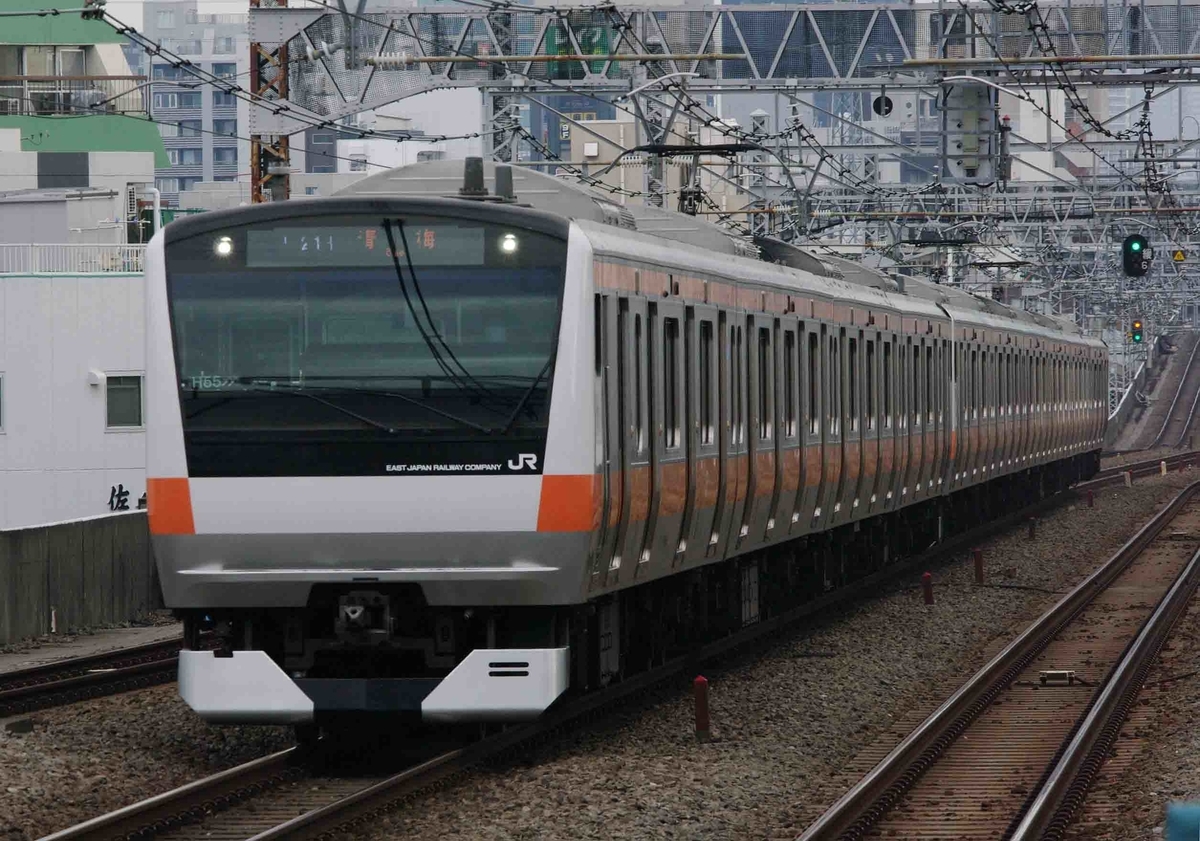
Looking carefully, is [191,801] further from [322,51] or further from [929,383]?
[929,383]

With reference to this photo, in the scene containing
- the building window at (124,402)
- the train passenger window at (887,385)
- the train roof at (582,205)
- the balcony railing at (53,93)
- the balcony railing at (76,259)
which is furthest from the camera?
the balcony railing at (53,93)

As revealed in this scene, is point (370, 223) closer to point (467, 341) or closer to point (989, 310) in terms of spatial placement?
point (467, 341)

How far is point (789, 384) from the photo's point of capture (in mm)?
17625

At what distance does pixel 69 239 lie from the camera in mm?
40688

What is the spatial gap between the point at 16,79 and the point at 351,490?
5664cm

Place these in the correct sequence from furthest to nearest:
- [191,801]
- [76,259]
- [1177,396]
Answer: [1177,396] → [76,259] → [191,801]

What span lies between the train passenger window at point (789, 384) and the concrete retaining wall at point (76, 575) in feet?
21.1

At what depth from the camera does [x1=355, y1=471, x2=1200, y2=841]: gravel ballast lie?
10477mm

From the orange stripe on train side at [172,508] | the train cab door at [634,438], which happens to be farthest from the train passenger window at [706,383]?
the orange stripe on train side at [172,508]

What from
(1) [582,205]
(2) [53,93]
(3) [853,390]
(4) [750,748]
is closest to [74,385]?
(3) [853,390]

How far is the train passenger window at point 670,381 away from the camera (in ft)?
44.7

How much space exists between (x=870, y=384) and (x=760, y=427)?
538cm

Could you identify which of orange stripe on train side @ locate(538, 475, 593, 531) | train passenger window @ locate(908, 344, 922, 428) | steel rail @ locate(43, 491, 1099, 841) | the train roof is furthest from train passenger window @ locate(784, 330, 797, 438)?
train passenger window @ locate(908, 344, 922, 428)

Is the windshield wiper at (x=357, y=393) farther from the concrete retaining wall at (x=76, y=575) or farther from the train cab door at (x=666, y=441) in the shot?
the concrete retaining wall at (x=76, y=575)
